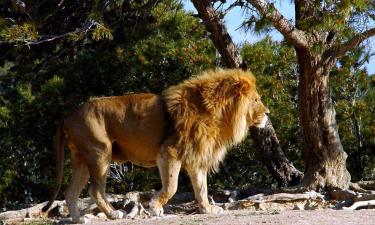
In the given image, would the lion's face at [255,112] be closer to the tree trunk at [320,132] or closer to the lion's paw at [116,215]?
the tree trunk at [320,132]

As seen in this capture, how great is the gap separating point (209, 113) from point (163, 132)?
64 cm

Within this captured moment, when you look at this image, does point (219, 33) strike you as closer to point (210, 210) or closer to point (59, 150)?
point (210, 210)

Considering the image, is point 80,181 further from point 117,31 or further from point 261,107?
point 117,31

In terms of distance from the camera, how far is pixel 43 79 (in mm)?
15250

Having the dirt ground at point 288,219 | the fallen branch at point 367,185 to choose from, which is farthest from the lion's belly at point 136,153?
the fallen branch at point 367,185

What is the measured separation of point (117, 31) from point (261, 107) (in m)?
3.89

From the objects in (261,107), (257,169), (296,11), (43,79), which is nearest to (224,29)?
(296,11)

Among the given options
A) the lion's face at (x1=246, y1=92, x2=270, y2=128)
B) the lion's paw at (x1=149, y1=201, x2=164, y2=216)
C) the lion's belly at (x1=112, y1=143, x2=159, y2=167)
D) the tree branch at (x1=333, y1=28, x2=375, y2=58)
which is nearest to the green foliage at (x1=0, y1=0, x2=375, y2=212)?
the tree branch at (x1=333, y1=28, x2=375, y2=58)

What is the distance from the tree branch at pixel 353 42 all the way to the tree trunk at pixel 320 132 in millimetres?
282

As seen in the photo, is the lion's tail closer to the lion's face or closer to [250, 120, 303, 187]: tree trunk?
the lion's face

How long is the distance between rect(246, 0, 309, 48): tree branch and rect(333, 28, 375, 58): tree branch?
0.50 meters

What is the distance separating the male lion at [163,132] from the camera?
9773 millimetres

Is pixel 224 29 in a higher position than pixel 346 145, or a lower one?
higher

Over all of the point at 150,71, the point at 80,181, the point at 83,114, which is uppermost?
the point at 150,71
